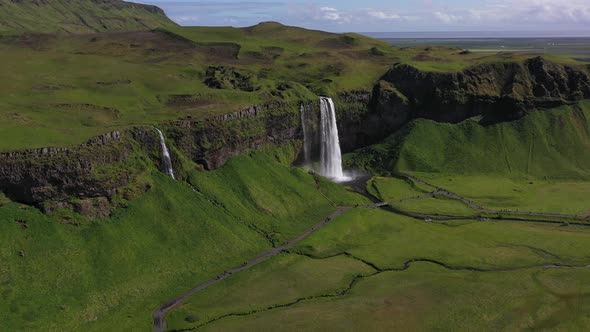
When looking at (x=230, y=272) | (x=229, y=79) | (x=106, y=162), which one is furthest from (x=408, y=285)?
(x=229, y=79)

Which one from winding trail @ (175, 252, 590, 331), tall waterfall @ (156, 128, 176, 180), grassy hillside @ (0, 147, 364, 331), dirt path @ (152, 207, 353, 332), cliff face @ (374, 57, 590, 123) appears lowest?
winding trail @ (175, 252, 590, 331)

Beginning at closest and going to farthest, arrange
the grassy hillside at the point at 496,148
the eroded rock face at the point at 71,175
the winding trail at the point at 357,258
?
the winding trail at the point at 357,258 < the eroded rock face at the point at 71,175 < the grassy hillside at the point at 496,148

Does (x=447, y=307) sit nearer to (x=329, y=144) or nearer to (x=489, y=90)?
(x=329, y=144)

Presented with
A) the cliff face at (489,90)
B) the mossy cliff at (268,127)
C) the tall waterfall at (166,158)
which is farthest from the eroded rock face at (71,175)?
the cliff face at (489,90)

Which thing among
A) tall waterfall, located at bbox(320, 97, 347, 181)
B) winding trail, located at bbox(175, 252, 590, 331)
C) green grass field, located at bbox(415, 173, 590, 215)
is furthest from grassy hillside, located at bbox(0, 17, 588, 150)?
green grass field, located at bbox(415, 173, 590, 215)

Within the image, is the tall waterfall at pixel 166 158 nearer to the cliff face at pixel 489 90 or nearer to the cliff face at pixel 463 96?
the cliff face at pixel 463 96

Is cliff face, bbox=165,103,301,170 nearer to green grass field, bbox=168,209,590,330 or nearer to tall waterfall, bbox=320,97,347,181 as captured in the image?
tall waterfall, bbox=320,97,347,181
